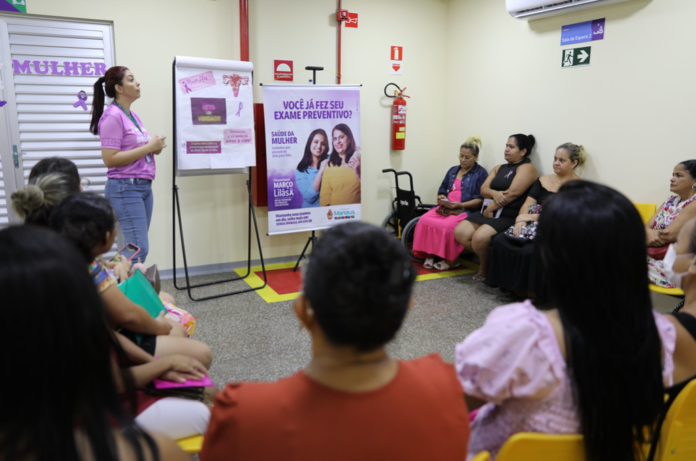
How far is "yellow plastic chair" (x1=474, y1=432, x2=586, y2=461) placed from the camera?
0.95 meters

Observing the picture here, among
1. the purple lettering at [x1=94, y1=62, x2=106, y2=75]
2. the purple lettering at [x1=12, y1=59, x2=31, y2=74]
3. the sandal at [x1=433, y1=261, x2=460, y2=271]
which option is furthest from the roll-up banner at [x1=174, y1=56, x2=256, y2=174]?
the sandal at [x1=433, y1=261, x2=460, y2=271]

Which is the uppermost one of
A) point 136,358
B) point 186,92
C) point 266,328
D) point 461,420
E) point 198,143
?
point 186,92

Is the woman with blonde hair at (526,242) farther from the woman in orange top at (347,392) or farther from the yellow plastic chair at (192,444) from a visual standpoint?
the woman in orange top at (347,392)

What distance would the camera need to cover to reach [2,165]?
371 cm

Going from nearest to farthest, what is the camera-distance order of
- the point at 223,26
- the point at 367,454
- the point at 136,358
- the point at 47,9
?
1. the point at 367,454
2. the point at 136,358
3. the point at 47,9
4. the point at 223,26

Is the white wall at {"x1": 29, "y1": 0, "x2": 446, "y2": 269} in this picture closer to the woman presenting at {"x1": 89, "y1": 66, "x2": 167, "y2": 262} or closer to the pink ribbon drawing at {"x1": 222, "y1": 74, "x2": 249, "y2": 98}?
the pink ribbon drawing at {"x1": 222, "y1": 74, "x2": 249, "y2": 98}

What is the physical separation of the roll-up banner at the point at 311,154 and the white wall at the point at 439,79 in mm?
416

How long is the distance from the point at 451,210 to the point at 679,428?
142 inches

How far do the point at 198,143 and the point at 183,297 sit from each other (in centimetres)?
120

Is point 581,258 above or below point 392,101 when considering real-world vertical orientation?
below

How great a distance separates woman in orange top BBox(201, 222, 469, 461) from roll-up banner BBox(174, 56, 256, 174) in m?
3.14

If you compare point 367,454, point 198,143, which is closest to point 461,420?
point 367,454

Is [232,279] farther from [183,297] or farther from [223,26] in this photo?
[223,26]

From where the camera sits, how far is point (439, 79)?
5.37 m
